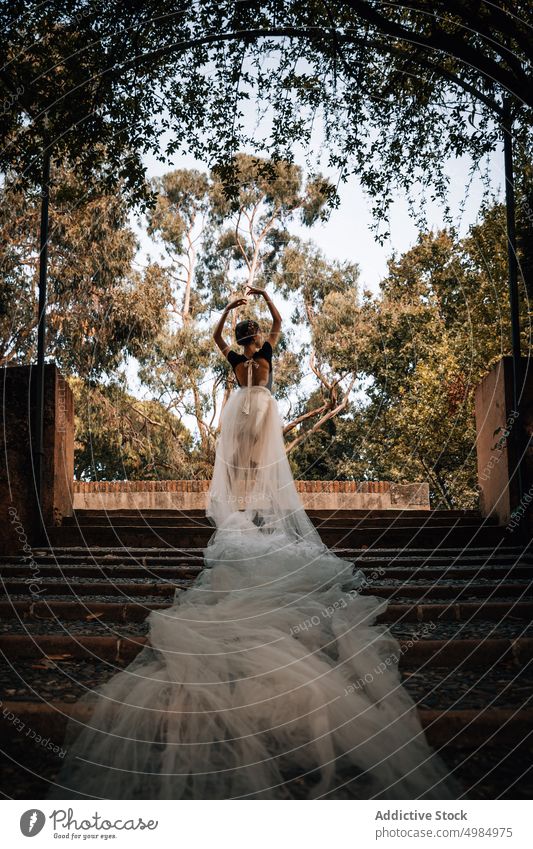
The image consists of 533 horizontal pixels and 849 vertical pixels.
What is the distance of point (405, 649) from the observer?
3506 millimetres

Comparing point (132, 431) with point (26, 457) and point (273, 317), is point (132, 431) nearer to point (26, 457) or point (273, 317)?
point (26, 457)

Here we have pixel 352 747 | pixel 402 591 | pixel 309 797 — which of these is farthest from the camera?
pixel 402 591

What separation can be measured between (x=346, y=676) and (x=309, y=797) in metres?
0.80

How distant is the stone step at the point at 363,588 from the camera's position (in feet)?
15.5

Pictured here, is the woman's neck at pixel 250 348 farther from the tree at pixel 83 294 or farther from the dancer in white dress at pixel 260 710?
the tree at pixel 83 294

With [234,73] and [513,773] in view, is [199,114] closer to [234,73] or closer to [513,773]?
[234,73]

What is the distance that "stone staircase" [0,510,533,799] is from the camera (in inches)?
104

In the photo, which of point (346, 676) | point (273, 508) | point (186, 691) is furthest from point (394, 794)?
point (273, 508)

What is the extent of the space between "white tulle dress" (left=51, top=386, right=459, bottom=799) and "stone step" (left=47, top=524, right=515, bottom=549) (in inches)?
90.5

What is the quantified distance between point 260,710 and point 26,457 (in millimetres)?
4923

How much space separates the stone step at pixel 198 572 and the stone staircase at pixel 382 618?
1 cm

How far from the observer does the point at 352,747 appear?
101 inches

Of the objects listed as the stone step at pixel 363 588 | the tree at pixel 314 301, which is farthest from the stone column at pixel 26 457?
the tree at pixel 314 301
